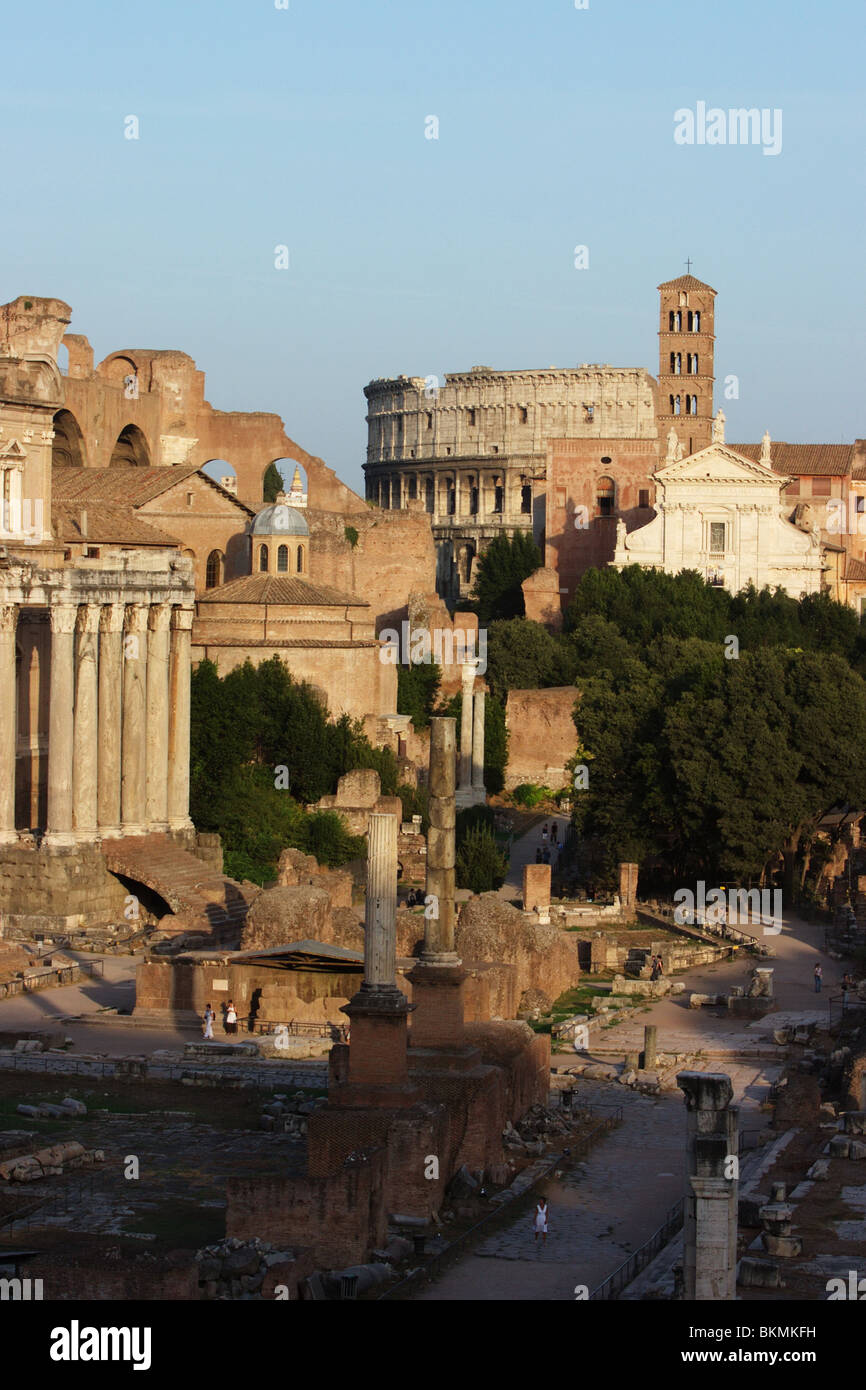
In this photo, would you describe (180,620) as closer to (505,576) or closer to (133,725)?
(133,725)

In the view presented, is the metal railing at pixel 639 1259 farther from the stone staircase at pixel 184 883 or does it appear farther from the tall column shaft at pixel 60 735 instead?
the tall column shaft at pixel 60 735

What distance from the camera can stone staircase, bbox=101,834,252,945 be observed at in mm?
40688

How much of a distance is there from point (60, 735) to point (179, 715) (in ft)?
15.2

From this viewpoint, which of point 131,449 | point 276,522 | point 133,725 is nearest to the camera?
point 133,725

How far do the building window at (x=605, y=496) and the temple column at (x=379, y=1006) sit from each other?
60.9 metres

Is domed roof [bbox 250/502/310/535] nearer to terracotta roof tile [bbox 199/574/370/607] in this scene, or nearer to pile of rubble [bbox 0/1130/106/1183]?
terracotta roof tile [bbox 199/574/370/607]

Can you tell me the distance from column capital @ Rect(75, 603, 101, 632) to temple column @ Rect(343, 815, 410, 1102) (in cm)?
1775

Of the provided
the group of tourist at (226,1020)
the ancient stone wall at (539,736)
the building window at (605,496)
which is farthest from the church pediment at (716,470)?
the group of tourist at (226,1020)

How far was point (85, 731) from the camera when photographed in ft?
140

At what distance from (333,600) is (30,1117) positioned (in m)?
27.1

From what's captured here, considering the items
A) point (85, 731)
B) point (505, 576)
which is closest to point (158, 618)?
point (85, 731)

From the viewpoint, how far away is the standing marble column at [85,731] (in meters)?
42.6
